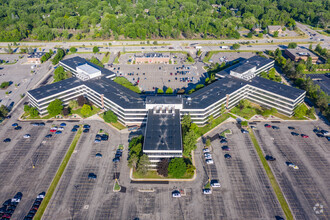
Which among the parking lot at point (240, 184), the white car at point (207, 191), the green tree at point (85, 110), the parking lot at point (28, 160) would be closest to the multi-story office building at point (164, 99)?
the green tree at point (85, 110)

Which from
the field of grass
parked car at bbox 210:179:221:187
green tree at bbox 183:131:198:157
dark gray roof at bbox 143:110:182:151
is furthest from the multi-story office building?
parked car at bbox 210:179:221:187

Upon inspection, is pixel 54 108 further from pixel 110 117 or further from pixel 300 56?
pixel 300 56

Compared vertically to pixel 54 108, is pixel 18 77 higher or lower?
higher

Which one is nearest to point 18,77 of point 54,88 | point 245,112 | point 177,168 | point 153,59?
point 54,88

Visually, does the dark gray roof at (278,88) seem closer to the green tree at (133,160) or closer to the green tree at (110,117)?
the green tree at (110,117)

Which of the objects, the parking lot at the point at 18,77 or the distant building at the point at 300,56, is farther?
the distant building at the point at 300,56
